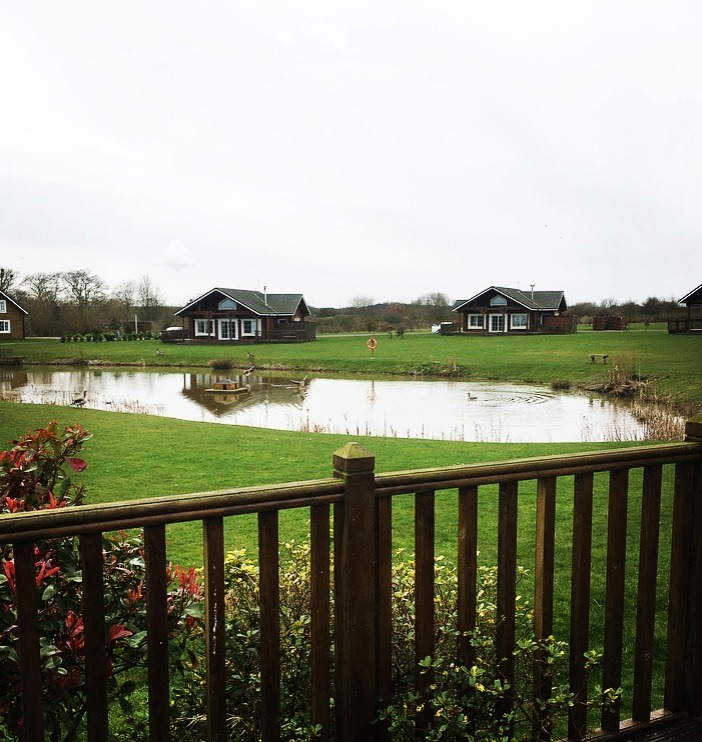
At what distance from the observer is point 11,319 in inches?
677

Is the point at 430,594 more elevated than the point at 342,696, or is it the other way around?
the point at 430,594

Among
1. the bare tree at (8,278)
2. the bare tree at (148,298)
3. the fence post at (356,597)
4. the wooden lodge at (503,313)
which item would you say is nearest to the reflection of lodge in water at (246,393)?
the bare tree at (8,278)

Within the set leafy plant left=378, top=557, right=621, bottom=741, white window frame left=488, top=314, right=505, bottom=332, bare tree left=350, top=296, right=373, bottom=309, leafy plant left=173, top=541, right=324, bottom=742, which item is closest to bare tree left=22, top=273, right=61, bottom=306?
leafy plant left=173, top=541, right=324, bottom=742

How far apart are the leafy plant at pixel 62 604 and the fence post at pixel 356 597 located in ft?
1.55

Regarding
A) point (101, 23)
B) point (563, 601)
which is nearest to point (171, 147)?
point (101, 23)

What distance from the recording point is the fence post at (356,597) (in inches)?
70.0

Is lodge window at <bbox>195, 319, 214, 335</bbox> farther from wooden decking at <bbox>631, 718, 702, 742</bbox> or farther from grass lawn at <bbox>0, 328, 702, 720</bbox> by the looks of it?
wooden decking at <bbox>631, 718, 702, 742</bbox>

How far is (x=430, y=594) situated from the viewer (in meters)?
1.94

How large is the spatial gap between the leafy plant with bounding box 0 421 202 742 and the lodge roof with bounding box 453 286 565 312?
47.5 meters

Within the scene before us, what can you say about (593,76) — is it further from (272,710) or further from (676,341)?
(272,710)

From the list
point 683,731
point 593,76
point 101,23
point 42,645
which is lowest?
point 683,731

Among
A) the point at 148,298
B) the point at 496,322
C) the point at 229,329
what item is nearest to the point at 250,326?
the point at 229,329

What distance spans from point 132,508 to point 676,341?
91.1 feet

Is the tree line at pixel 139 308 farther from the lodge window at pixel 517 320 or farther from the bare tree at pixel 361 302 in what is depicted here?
the lodge window at pixel 517 320
